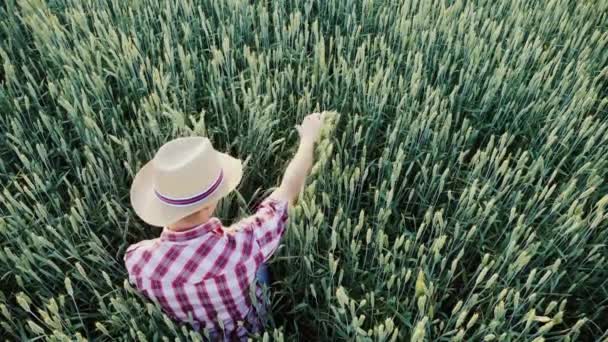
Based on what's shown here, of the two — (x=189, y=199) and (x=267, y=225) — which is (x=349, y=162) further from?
(x=189, y=199)

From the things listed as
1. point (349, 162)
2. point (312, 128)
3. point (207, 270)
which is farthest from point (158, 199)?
point (349, 162)

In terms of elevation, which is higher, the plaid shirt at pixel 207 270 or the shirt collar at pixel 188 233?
the shirt collar at pixel 188 233

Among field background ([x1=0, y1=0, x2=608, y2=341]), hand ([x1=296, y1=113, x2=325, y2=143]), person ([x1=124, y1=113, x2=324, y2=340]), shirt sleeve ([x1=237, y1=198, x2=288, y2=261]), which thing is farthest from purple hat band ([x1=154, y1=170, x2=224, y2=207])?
hand ([x1=296, y1=113, x2=325, y2=143])

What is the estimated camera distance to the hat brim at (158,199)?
1.27 m

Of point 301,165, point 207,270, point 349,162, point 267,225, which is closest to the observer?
point 207,270

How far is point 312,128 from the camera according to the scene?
1.75 metres

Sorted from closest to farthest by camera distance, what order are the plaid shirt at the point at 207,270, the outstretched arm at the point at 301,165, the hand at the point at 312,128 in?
the plaid shirt at the point at 207,270
the outstretched arm at the point at 301,165
the hand at the point at 312,128

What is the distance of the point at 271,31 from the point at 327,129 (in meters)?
0.97

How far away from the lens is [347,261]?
5.17 feet

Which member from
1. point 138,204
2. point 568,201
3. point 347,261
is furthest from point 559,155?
point 138,204

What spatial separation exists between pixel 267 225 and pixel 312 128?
0.45m

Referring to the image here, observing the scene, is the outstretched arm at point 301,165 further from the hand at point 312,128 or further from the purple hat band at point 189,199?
the purple hat band at point 189,199

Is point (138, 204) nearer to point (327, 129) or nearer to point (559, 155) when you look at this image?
point (327, 129)

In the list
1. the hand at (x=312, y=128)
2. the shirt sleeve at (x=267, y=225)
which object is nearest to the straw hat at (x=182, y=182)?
the shirt sleeve at (x=267, y=225)
